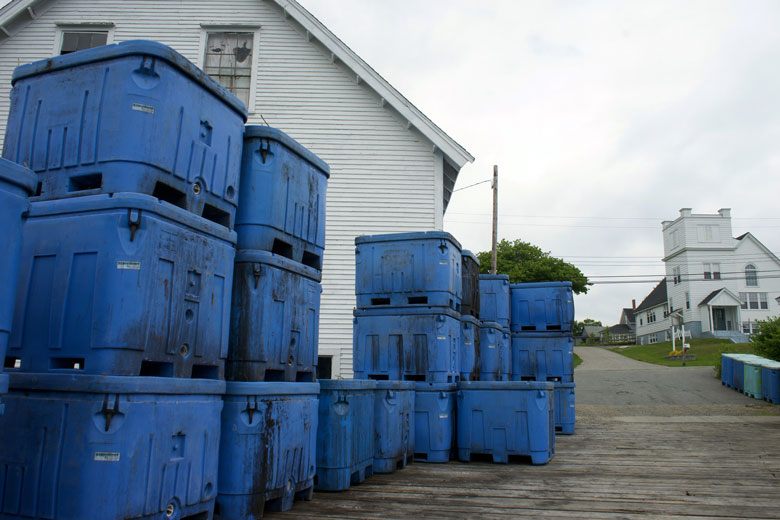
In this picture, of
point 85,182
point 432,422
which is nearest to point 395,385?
point 432,422

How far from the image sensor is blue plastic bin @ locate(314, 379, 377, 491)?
216 inches

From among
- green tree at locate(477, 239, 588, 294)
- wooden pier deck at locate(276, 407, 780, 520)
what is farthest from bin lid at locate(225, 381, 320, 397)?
green tree at locate(477, 239, 588, 294)

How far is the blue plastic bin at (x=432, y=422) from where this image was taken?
7.64 metres

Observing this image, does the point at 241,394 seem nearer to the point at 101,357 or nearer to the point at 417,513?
the point at 101,357

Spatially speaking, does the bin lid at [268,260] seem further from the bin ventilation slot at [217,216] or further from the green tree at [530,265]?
the green tree at [530,265]

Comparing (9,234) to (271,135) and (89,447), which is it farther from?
(271,135)

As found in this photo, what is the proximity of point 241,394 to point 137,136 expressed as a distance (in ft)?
6.36

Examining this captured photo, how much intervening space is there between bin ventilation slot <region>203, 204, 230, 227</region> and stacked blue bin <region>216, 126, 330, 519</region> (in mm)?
292

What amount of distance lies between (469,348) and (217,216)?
561cm

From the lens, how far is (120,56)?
3.71m

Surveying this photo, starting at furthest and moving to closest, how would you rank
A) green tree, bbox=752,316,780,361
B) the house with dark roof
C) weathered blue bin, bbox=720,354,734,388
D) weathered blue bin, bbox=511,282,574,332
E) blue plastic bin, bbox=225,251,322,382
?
the house with dark roof
weathered blue bin, bbox=720,354,734,388
green tree, bbox=752,316,780,361
weathered blue bin, bbox=511,282,574,332
blue plastic bin, bbox=225,251,322,382

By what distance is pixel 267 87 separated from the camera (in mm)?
14031

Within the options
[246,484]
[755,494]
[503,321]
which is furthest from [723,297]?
[246,484]

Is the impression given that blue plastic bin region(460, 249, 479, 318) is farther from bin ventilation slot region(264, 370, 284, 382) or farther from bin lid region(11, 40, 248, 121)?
bin lid region(11, 40, 248, 121)
